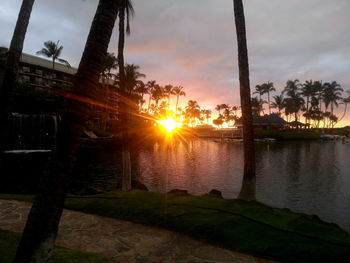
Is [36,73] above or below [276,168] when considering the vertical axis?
above

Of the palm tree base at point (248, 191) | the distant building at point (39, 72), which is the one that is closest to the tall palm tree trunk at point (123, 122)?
the palm tree base at point (248, 191)

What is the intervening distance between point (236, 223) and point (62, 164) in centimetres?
499

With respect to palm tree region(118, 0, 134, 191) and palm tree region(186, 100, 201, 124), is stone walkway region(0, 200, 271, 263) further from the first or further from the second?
palm tree region(186, 100, 201, 124)

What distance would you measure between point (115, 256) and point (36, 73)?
6096 centimetres

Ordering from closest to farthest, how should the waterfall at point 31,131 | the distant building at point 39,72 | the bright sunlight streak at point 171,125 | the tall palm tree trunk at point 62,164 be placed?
the tall palm tree trunk at point 62,164 → the waterfall at point 31,131 → the distant building at point 39,72 → the bright sunlight streak at point 171,125

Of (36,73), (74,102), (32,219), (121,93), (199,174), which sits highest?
(36,73)

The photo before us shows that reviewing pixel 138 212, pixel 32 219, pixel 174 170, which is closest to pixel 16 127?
pixel 174 170

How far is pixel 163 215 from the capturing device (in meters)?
7.26

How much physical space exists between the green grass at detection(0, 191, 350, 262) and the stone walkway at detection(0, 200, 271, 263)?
1.04 ft

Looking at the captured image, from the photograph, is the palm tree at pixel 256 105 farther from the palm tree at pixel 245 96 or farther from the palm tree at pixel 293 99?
the palm tree at pixel 245 96

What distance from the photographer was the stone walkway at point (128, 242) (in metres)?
5.07

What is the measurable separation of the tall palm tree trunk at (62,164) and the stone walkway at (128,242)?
2289 millimetres

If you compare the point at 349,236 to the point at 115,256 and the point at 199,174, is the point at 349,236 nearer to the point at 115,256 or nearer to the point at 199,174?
the point at 115,256

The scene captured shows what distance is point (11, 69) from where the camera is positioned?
6.93m
